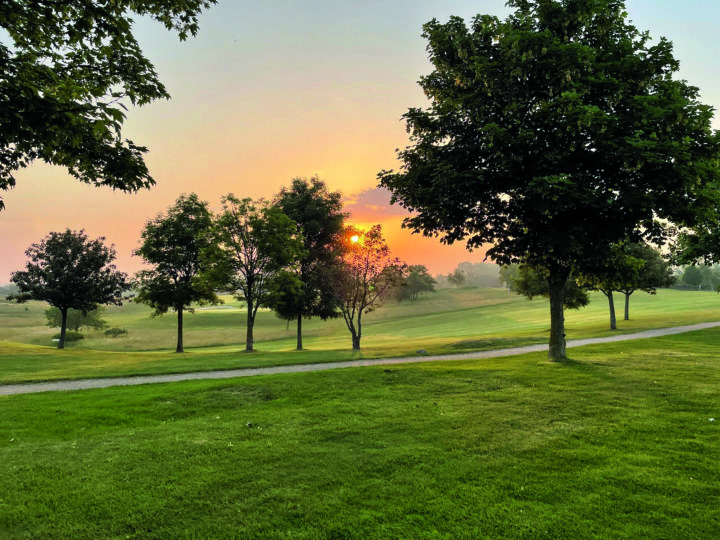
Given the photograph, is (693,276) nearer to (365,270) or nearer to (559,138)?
(365,270)

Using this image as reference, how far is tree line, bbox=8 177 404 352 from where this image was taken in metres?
35.3

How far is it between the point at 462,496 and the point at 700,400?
947cm

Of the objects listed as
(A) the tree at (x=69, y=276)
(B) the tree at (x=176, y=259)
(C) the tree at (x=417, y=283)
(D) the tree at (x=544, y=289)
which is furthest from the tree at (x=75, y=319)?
(C) the tree at (x=417, y=283)

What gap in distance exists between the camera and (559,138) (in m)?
15.7

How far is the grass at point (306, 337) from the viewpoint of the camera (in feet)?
81.8

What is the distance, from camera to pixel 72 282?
140 ft

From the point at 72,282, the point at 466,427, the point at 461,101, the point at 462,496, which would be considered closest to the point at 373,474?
the point at 462,496

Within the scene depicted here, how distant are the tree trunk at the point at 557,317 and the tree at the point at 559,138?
6 cm

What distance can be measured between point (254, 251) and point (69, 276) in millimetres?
22751

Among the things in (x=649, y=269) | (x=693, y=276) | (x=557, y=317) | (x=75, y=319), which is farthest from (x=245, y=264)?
(x=693, y=276)

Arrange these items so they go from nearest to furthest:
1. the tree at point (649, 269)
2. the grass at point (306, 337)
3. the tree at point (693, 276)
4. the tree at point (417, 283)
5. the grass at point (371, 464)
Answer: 1. the grass at point (371, 464)
2. the grass at point (306, 337)
3. the tree at point (649, 269)
4. the tree at point (693, 276)
5. the tree at point (417, 283)

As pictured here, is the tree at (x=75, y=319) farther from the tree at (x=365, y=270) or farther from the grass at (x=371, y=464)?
the grass at (x=371, y=464)

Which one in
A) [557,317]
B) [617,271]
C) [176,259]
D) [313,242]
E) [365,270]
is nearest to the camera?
[557,317]

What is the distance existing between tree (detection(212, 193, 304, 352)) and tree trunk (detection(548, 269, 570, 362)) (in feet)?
75.7
